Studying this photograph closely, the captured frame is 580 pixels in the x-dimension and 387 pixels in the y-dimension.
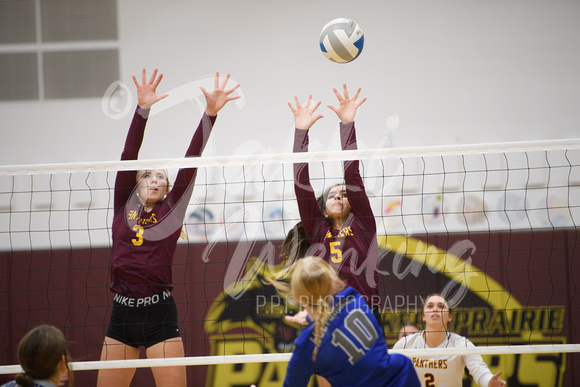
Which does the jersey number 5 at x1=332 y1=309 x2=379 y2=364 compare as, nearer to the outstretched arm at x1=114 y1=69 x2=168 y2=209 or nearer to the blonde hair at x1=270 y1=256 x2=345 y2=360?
the blonde hair at x1=270 y1=256 x2=345 y2=360

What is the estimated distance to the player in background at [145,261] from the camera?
140 inches

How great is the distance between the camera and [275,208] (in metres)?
5.74

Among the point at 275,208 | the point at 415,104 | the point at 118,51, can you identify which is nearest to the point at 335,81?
the point at 415,104

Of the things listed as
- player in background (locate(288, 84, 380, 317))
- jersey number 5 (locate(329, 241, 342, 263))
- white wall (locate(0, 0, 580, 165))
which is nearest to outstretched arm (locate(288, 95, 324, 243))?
player in background (locate(288, 84, 380, 317))

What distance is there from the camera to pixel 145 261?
3605mm

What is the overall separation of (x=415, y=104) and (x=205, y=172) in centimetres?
233

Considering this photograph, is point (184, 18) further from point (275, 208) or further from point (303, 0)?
point (275, 208)

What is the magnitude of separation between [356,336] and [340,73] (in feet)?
13.6

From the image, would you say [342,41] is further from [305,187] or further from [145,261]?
[145,261]

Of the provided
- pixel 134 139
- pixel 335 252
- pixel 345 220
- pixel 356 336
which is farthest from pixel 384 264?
pixel 356 336

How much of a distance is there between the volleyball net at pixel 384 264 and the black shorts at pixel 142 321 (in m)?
1.55

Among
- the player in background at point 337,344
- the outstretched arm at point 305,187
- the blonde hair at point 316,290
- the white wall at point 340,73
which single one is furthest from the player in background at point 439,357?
the white wall at point 340,73

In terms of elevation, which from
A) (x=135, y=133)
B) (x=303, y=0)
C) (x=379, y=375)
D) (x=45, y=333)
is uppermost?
(x=303, y=0)

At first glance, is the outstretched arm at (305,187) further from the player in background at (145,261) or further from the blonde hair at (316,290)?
the blonde hair at (316,290)
